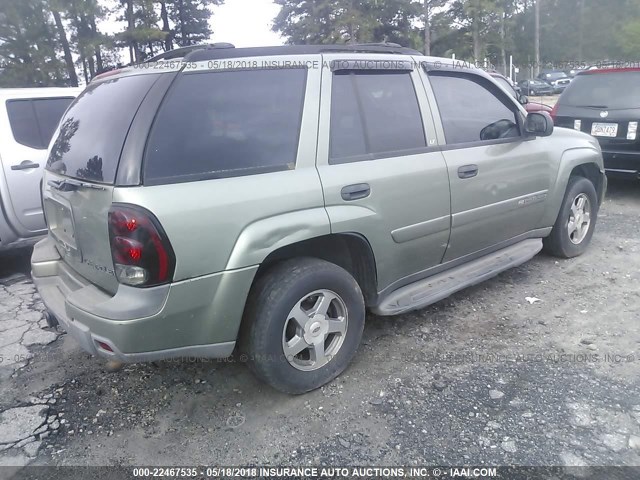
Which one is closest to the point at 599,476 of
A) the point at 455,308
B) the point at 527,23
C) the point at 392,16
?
the point at 455,308

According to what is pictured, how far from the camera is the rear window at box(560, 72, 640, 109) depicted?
6309mm

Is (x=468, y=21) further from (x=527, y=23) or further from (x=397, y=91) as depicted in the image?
(x=397, y=91)

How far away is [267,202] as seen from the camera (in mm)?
2408

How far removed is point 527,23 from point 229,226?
5856 cm

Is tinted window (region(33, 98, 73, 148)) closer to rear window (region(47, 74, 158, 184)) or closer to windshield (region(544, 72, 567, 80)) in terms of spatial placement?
rear window (region(47, 74, 158, 184))

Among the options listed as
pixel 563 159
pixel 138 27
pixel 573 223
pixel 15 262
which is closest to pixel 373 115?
pixel 563 159

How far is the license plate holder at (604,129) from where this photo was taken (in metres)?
6.36

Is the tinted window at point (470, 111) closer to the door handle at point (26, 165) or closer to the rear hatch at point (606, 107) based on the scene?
the rear hatch at point (606, 107)

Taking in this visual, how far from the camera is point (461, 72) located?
3553 millimetres

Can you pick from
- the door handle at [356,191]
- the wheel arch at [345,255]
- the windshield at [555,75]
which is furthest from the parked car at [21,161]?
the windshield at [555,75]

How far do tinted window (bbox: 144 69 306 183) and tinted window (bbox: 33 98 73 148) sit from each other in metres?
3.54

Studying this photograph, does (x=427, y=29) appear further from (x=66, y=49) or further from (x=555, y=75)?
(x=66, y=49)

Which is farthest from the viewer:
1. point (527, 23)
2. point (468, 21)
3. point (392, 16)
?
point (527, 23)

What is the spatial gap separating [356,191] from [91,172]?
53.6 inches
